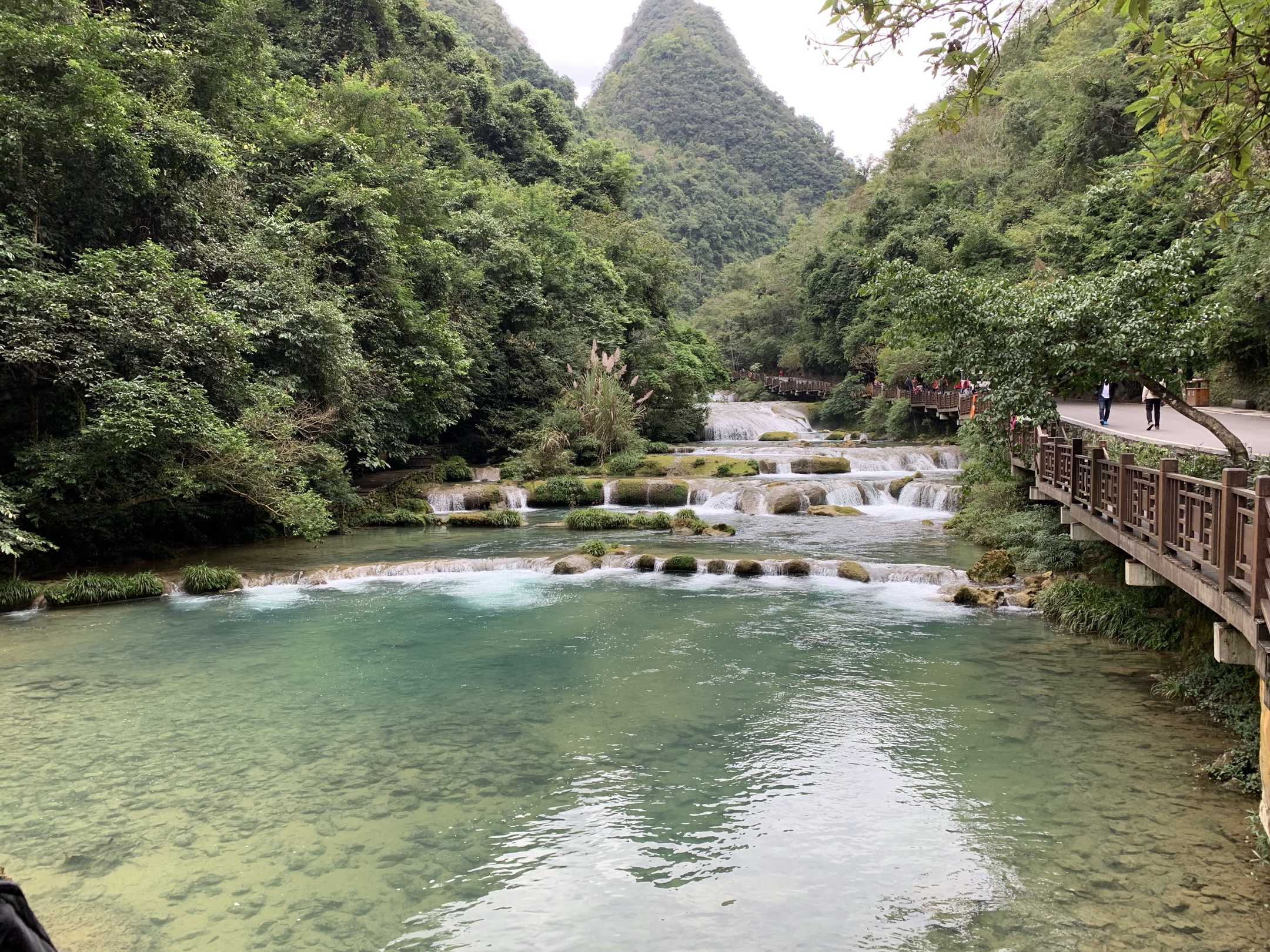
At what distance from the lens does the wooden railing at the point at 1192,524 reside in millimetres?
4930

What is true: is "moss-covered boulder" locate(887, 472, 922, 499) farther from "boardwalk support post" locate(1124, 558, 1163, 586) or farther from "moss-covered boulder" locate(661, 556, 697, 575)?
"boardwalk support post" locate(1124, 558, 1163, 586)

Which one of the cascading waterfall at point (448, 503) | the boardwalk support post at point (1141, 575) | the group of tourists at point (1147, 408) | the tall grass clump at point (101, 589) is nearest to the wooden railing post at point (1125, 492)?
the boardwalk support post at point (1141, 575)

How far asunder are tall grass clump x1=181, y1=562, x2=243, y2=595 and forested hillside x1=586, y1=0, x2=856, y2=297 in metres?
54.7

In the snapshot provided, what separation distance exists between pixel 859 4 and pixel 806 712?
6.33 m

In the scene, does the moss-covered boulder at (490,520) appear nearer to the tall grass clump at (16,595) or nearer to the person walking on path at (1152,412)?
the tall grass clump at (16,595)

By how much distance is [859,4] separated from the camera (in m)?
3.72

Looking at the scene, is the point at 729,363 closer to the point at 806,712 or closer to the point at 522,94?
the point at 522,94

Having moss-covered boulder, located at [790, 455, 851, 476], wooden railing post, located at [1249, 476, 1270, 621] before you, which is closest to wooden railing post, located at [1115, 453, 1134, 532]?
wooden railing post, located at [1249, 476, 1270, 621]

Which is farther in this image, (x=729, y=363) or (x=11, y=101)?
(x=729, y=363)

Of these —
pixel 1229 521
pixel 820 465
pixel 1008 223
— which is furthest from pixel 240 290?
pixel 1008 223

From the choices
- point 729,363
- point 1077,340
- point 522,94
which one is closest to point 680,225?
point 729,363

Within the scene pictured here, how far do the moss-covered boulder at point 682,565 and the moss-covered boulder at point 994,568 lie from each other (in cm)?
440

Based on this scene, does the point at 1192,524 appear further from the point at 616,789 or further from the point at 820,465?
the point at 820,465

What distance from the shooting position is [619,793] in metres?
6.62
